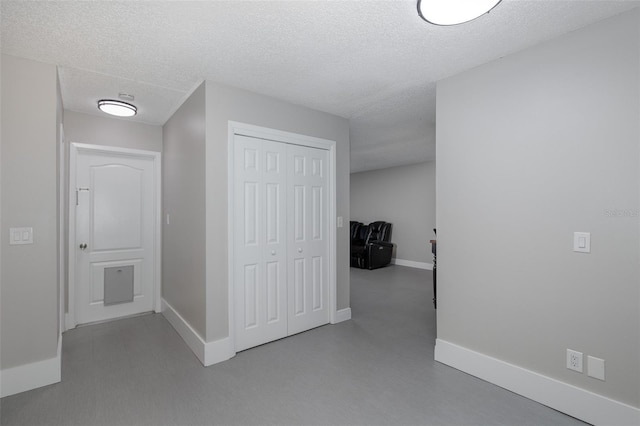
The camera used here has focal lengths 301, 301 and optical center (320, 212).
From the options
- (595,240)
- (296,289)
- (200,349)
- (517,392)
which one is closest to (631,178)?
(595,240)

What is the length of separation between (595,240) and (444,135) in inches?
51.8

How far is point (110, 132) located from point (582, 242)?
4.71m

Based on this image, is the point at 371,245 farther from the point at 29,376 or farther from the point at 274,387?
the point at 29,376

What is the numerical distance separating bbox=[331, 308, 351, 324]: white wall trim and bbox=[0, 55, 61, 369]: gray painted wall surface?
261 centimetres

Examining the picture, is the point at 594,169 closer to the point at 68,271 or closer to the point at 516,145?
the point at 516,145

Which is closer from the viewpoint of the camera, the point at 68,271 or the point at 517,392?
the point at 517,392

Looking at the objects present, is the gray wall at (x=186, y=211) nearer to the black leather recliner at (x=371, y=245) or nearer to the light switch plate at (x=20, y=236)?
the light switch plate at (x=20, y=236)

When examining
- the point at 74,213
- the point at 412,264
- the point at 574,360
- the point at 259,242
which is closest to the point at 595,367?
the point at 574,360

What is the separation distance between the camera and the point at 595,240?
1883 millimetres

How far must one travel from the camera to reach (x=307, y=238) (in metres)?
3.39

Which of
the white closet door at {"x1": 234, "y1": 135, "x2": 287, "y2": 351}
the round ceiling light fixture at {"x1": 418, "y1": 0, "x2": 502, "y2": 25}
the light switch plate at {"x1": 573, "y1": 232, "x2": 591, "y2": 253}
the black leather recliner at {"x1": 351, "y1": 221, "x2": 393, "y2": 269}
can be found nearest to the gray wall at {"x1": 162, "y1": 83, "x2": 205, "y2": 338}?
the white closet door at {"x1": 234, "y1": 135, "x2": 287, "y2": 351}

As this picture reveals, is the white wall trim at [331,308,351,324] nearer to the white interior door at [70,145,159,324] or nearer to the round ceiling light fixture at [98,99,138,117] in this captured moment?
the white interior door at [70,145,159,324]

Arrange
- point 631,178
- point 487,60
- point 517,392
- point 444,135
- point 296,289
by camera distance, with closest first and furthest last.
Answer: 1. point 631,178
2. point 517,392
3. point 487,60
4. point 444,135
5. point 296,289

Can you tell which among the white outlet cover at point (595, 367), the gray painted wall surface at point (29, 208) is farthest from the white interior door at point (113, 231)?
the white outlet cover at point (595, 367)
